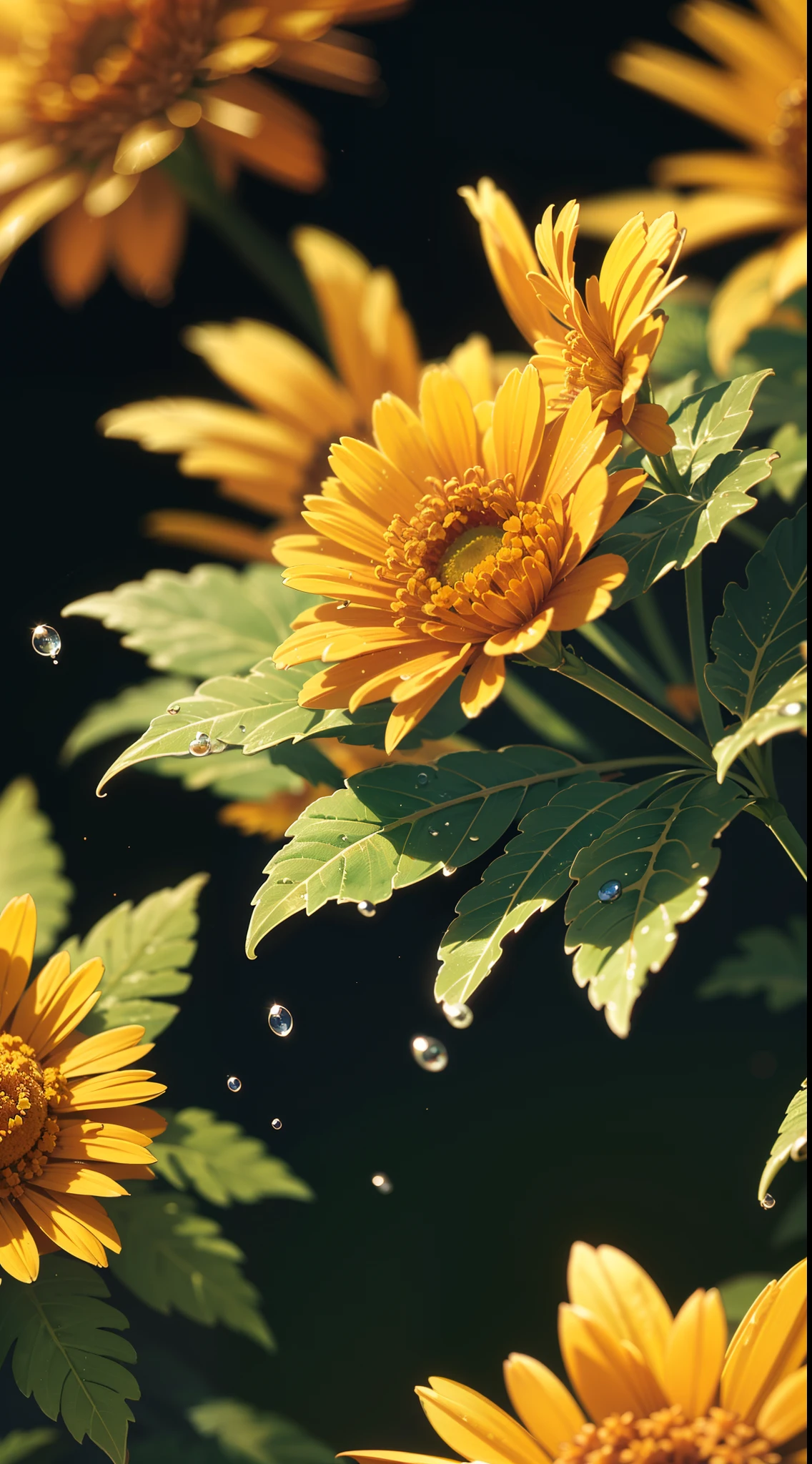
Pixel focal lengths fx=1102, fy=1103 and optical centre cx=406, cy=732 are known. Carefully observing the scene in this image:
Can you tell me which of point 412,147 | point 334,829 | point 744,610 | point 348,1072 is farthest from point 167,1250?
point 412,147

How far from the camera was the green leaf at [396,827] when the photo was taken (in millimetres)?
320

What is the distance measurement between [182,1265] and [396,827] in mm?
205

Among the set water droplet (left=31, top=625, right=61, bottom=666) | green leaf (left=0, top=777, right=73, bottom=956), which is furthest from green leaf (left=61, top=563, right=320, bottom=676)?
green leaf (left=0, top=777, right=73, bottom=956)

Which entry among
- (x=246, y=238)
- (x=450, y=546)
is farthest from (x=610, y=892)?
(x=246, y=238)

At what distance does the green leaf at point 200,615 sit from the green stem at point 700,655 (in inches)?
6.2

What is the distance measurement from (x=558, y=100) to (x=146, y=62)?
196 mm

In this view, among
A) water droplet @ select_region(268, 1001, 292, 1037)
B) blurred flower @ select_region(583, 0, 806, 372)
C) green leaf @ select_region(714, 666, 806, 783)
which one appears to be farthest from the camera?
blurred flower @ select_region(583, 0, 806, 372)

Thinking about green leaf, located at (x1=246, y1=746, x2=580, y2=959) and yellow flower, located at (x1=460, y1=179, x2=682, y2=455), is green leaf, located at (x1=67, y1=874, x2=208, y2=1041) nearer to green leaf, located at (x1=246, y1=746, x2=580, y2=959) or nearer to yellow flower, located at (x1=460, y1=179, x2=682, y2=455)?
green leaf, located at (x1=246, y1=746, x2=580, y2=959)

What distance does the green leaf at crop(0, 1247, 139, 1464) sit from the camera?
1.13 ft

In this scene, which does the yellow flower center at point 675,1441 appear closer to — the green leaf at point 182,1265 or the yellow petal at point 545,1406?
the yellow petal at point 545,1406

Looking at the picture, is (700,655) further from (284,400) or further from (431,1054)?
(284,400)

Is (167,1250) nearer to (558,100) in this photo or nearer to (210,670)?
(210,670)

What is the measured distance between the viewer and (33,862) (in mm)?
519

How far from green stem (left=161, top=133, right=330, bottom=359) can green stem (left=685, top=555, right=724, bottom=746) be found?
1.07ft
